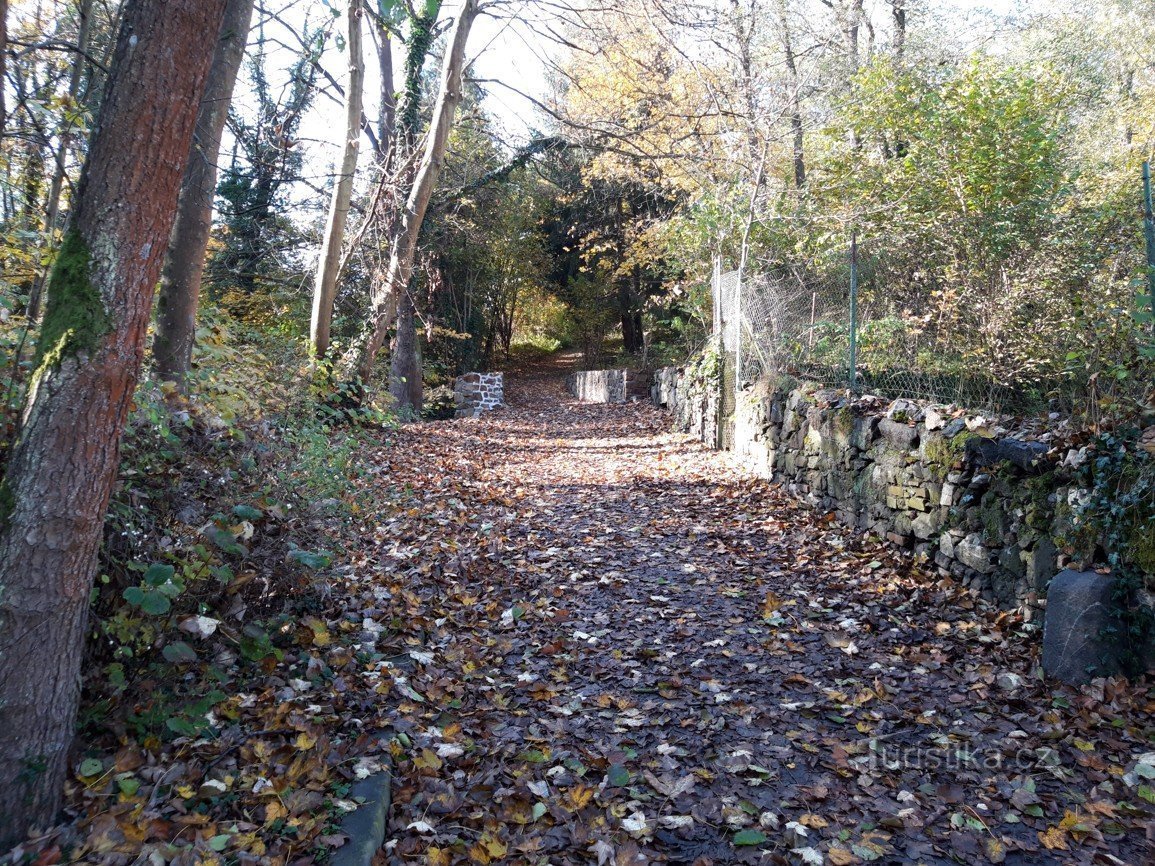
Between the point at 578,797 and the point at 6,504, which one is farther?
the point at 578,797

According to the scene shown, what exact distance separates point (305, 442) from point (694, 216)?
10310 mm

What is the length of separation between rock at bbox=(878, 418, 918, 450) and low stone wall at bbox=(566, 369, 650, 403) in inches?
527

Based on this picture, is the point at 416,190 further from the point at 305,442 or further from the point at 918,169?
the point at 918,169

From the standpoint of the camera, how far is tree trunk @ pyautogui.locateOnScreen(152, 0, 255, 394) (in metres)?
6.39

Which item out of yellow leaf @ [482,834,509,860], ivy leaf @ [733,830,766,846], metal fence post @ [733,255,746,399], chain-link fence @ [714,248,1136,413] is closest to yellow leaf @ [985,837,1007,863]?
ivy leaf @ [733,830,766,846]

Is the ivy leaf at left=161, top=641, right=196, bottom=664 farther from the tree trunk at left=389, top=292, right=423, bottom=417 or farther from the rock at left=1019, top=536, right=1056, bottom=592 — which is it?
the tree trunk at left=389, top=292, right=423, bottom=417

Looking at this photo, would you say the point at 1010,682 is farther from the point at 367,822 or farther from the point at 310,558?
the point at 310,558

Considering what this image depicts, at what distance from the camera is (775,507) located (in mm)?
7809

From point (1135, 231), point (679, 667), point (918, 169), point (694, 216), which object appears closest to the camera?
point (679, 667)

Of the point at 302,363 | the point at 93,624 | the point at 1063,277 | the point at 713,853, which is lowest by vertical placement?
the point at 713,853

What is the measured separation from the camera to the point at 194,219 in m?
6.77

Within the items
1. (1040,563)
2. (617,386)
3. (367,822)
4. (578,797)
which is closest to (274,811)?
(367,822)

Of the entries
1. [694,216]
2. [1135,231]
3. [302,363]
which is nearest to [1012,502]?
[1135,231]

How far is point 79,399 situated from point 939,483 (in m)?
5.19
